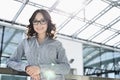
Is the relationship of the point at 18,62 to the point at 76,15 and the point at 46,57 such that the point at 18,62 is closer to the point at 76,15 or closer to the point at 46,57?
the point at 46,57

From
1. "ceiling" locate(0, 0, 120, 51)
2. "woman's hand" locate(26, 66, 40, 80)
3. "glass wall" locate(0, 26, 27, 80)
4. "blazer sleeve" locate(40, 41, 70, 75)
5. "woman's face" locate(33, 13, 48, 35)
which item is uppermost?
"ceiling" locate(0, 0, 120, 51)

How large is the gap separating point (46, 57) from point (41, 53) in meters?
0.04

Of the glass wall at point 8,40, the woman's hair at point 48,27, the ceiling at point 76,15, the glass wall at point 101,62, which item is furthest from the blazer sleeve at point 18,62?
the glass wall at point 101,62

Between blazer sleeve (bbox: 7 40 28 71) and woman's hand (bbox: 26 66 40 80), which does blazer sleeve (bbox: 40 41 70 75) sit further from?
blazer sleeve (bbox: 7 40 28 71)

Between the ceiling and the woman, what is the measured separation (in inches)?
251

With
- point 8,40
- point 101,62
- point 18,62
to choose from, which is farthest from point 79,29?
point 18,62

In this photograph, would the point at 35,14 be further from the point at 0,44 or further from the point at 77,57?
the point at 77,57

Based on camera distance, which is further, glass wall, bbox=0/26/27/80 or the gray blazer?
glass wall, bbox=0/26/27/80

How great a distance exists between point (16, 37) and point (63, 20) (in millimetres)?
1883

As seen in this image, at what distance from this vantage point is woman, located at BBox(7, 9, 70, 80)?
1.36 m

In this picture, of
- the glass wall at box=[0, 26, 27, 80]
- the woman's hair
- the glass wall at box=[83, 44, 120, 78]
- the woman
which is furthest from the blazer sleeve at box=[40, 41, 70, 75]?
the glass wall at box=[83, 44, 120, 78]

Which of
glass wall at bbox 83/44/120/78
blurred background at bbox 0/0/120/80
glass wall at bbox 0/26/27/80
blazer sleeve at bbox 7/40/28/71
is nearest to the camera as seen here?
blazer sleeve at bbox 7/40/28/71

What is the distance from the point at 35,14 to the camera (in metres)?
1.53

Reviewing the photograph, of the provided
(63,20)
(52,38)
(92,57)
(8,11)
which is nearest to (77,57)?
(92,57)
